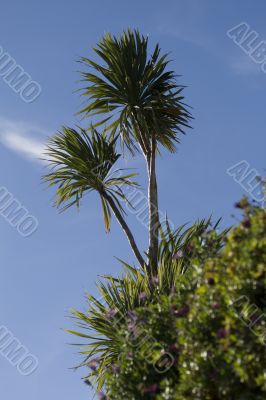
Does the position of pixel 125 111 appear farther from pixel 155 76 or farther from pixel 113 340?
pixel 113 340

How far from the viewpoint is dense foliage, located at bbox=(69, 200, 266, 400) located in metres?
4.20

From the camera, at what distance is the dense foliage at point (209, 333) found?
420 centimetres

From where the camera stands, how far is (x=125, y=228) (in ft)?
38.4

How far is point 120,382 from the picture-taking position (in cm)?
488

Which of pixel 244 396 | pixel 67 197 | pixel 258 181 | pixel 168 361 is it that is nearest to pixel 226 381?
pixel 244 396

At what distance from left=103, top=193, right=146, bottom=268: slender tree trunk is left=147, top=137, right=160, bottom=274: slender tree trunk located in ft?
0.62

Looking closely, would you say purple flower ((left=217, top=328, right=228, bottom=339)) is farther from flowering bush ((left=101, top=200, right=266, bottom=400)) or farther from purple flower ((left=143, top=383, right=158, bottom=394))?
purple flower ((left=143, top=383, right=158, bottom=394))

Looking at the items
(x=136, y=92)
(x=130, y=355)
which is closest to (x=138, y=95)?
(x=136, y=92)

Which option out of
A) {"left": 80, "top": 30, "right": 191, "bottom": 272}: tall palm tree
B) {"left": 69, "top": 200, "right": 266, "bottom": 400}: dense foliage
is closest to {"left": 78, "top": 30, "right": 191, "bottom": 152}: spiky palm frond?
{"left": 80, "top": 30, "right": 191, "bottom": 272}: tall palm tree

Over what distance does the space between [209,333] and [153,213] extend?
6.80m

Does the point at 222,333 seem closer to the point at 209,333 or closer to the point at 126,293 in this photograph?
the point at 209,333

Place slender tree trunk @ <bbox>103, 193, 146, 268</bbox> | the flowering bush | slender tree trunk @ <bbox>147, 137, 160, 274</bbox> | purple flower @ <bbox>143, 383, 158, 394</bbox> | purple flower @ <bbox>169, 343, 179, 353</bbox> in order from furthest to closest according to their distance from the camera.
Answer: slender tree trunk @ <bbox>103, 193, 146, 268</bbox> → slender tree trunk @ <bbox>147, 137, 160, 274</bbox> → purple flower @ <bbox>169, 343, 179, 353</bbox> → purple flower @ <bbox>143, 383, 158, 394</bbox> → the flowering bush

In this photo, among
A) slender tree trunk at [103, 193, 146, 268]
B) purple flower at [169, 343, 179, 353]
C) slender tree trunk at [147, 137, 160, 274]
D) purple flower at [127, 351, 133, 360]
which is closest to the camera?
purple flower at [169, 343, 179, 353]

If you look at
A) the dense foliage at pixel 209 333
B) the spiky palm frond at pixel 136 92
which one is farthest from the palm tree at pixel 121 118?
the dense foliage at pixel 209 333
